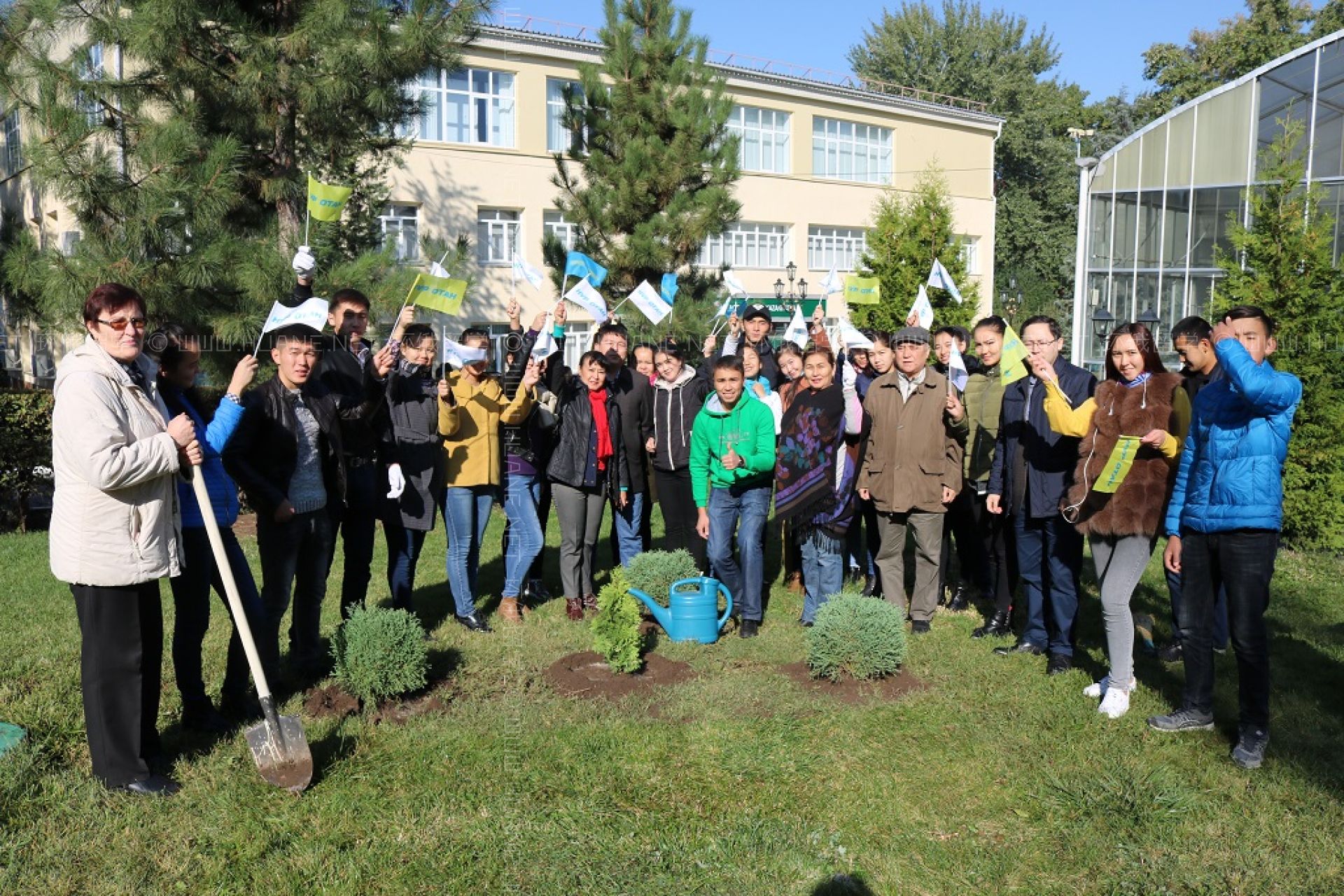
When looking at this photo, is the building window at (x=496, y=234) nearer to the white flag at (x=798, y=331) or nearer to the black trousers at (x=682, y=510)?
the white flag at (x=798, y=331)

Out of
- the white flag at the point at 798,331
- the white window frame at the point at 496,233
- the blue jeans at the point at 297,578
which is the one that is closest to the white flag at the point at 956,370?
the white flag at the point at 798,331

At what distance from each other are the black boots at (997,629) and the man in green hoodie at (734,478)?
153 cm

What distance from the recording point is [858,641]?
582cm

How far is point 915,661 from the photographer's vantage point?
20.9 feet

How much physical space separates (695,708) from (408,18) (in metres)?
7.76

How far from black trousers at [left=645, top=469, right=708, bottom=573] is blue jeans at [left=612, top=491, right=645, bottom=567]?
20 centimetres

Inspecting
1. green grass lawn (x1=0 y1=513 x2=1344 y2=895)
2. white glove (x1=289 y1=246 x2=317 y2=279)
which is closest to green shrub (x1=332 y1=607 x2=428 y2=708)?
green grass lawn (x1=0 y1=513 x2=1344 y2=895)

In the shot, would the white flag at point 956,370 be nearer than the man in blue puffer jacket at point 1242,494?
No

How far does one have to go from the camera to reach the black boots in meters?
6.90

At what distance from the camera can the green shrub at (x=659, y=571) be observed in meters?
6.98

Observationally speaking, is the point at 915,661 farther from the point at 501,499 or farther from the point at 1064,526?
the point at 501,499

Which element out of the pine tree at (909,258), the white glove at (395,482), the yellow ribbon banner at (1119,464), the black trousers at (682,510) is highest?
the pine tree at (909,258)

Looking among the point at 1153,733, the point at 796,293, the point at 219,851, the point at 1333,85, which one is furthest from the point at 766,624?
the point at 796,293

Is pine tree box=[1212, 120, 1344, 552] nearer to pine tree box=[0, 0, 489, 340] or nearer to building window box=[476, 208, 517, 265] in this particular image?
pine tree box=[0, 0, 489, 340]
